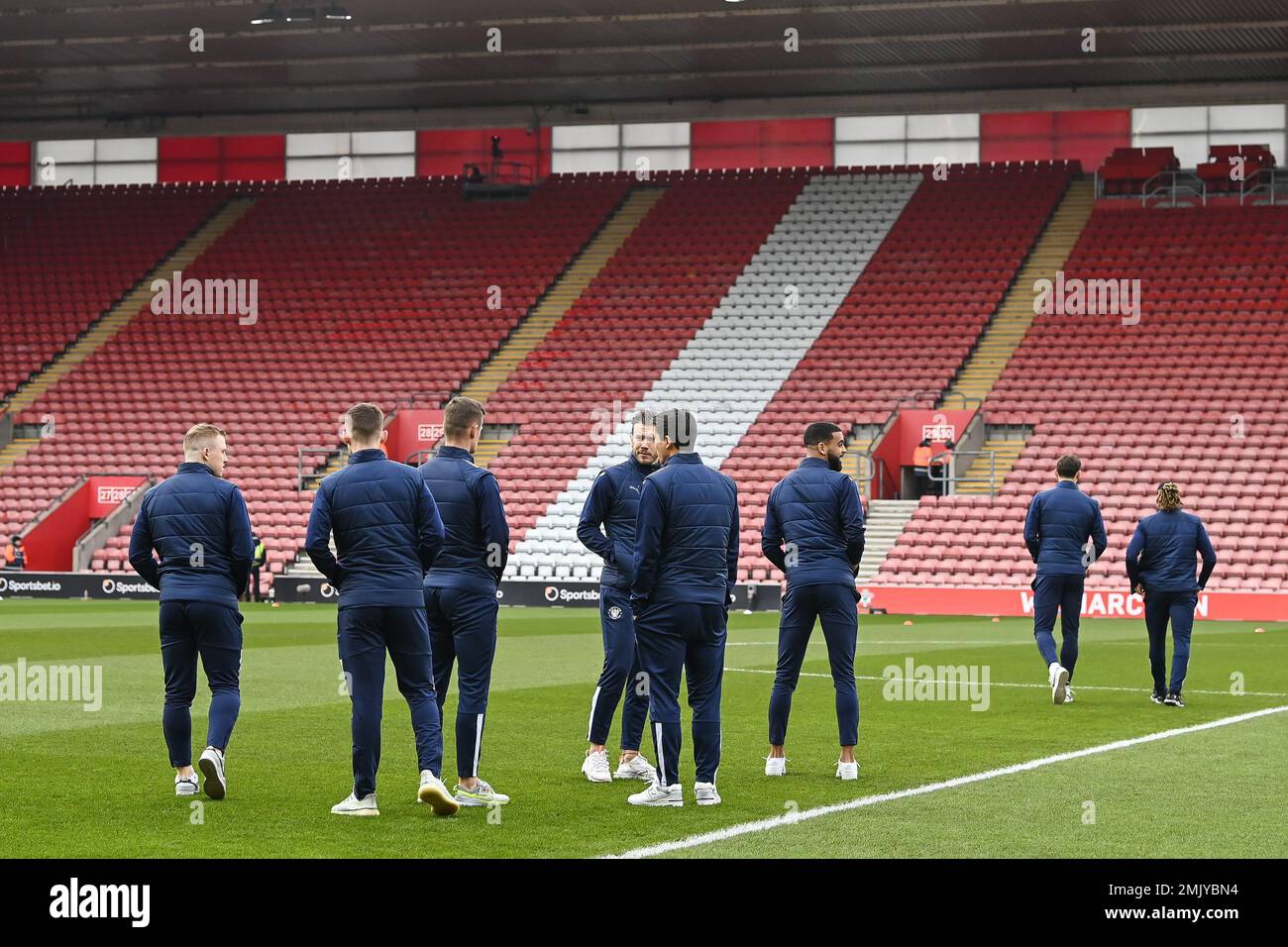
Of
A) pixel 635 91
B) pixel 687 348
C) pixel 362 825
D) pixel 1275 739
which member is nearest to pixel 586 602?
pixel 687 348

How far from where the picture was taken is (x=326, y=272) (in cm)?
4447

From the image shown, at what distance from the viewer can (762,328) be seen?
40.3m

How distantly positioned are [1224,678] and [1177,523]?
10.2 feet

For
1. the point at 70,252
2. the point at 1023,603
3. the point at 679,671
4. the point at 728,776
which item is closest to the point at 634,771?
the point at 728,776

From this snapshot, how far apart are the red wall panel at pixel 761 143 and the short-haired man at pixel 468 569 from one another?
3681cm

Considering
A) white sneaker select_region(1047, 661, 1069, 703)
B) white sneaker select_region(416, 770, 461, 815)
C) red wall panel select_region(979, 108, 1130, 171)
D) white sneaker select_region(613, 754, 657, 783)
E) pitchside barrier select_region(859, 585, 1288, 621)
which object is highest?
red wall panel select_region(979, 108, 1130, 171)

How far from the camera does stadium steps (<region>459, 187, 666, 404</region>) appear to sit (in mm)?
40312

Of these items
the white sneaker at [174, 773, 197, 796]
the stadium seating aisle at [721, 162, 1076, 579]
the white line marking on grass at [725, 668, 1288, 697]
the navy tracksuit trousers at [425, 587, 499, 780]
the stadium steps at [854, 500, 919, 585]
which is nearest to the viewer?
the navy tracksuit trousers at [425, 587, 499, 780]

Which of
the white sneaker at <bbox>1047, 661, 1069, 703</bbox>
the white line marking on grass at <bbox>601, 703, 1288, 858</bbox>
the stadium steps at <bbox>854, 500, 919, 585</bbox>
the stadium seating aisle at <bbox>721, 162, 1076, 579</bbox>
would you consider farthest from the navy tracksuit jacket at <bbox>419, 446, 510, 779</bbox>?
the stadium seating aisle at <bbox>721, 162, 1076, 579</bbox>

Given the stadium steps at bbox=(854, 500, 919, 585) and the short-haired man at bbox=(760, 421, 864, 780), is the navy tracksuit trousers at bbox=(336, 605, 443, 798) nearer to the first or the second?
the short-haired man at bbox=(760, 421, 864, 780)

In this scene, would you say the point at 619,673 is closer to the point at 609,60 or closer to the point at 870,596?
the point at 870,596

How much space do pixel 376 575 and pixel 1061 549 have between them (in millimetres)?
8264

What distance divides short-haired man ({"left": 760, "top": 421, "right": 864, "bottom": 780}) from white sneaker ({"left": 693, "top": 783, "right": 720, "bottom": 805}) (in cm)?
125

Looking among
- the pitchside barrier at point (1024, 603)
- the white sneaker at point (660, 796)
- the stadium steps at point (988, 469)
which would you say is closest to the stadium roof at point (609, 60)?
the stadium steps at point (988, 469)
